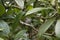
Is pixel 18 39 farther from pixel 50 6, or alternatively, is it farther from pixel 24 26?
pixel 50 6

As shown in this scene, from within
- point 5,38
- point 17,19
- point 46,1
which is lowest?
point 5,38

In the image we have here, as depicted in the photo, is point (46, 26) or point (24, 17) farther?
point (24, 17)

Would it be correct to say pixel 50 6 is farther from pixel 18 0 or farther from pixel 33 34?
pixel 33 34

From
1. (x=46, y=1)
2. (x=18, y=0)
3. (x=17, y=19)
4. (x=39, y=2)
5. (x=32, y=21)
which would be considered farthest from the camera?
(x=32, y=21)

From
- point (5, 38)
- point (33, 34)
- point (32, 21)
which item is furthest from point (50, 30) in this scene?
point (5, 38)

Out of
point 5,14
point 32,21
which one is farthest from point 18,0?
point 32,21

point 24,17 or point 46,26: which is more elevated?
point 24,17

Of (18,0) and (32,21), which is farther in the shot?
(32,21)

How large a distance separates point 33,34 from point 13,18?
0.30 meters

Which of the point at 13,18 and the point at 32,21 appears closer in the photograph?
the point at 13,18

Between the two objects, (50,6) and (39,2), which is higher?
(39,2)

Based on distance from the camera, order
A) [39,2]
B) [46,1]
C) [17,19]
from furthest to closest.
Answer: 1. [39,2]
2. [46,1]
3. [17,19]

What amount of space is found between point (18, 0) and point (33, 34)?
43 centimetres

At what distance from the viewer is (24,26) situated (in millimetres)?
1373
